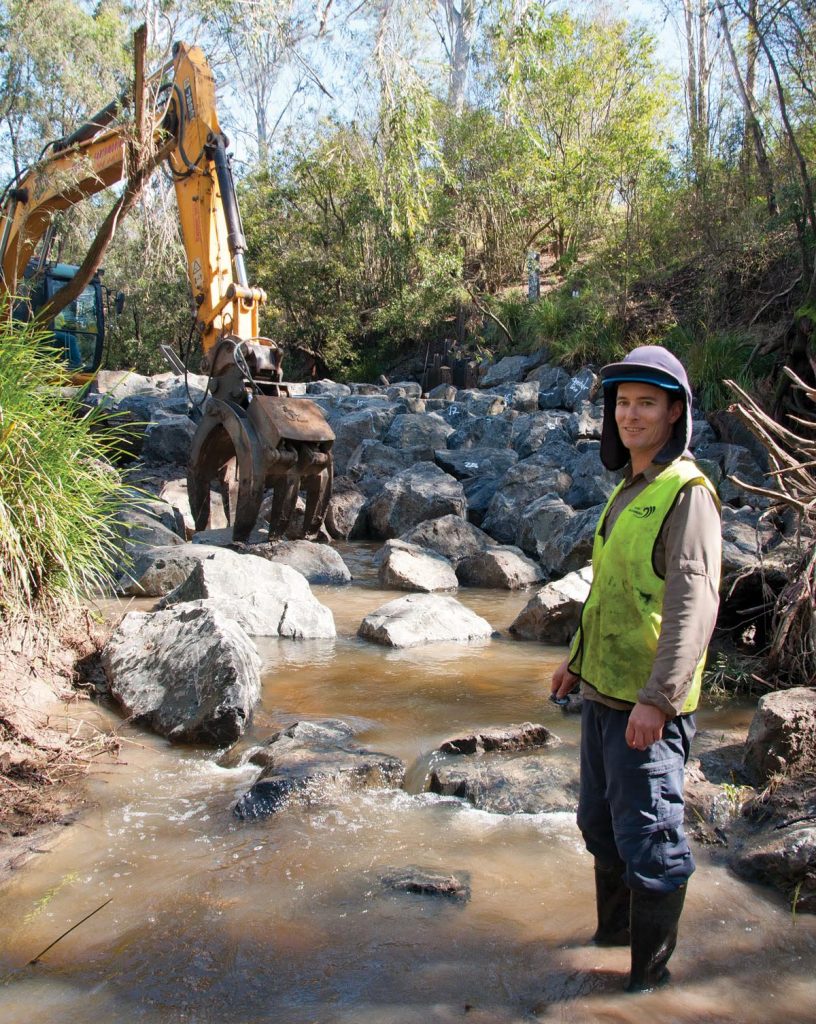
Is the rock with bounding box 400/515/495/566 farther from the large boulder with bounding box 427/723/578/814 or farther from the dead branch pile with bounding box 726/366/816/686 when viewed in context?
the large boulder with bounding box 427/723/578/814

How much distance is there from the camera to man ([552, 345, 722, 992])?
2.18 meters

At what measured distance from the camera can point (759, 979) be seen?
2412 millimetres

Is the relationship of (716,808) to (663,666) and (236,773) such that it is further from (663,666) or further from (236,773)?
(236,773)

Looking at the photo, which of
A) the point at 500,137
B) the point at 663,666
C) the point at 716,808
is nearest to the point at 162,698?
the point at 716,808

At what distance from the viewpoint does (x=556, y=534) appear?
862cm

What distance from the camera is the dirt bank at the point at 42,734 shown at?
3.16 meters

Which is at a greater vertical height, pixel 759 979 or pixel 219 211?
pixel 219 211

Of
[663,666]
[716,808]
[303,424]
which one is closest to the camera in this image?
[663,666]

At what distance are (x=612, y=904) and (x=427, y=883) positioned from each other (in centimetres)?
59

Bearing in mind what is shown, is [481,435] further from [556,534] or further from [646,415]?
[646,415]

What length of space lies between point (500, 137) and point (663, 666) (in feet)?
69.7

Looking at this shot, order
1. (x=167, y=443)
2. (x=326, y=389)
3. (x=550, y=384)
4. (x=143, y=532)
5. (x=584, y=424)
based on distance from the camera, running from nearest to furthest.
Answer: (x=143, y=532) → (x=167, y=443) → (x=584, y=424) → (x=550, y=384) → (x=326, y=389)

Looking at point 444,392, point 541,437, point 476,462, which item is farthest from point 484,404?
point 476,462

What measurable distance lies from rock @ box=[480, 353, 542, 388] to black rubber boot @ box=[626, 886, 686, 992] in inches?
650
